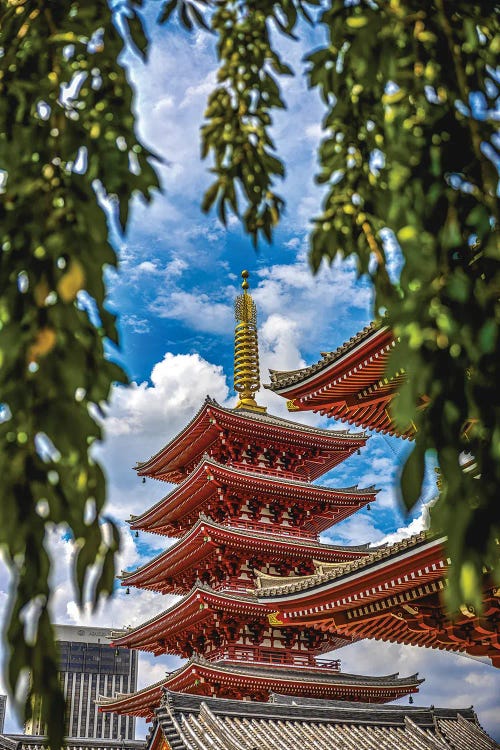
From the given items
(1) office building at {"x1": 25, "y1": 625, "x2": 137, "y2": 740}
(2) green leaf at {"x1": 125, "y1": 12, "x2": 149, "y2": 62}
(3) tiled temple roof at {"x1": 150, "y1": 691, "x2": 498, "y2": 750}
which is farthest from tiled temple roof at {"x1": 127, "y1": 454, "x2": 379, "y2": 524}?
(1) office building at {"x1": 25, "y1": 625, "x2": 137, "y2": 740}

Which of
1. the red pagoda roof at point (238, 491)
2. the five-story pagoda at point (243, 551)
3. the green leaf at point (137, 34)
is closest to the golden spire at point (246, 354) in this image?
the five-story pagoda at point (243, 551)

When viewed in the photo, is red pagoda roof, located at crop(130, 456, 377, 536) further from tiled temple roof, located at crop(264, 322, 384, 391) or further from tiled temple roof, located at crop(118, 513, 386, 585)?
tiled temple roof, located at crop(264, 322, 384, 391)

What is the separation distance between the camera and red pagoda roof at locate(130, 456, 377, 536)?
797 inches

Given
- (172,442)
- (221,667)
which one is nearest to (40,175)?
(221,667)

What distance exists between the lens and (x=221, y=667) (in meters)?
18.1

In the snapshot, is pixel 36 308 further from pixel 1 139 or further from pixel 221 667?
pixel 221 667

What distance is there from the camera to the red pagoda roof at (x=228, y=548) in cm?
1950

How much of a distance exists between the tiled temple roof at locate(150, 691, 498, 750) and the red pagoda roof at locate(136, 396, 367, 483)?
7.78 meters

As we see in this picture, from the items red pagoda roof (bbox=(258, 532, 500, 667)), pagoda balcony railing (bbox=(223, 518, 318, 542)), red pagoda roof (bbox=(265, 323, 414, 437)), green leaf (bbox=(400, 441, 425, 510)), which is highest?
pagoda balcony railing (bbox=(223, 518, 318, 542))

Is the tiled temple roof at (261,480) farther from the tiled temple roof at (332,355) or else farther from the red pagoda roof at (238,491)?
the tiled temple roof at (332,355)

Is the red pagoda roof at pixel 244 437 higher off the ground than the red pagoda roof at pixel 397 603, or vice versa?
the red pagoda roof at pixel 244 437

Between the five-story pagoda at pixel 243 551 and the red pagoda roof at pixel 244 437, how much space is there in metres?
0.04

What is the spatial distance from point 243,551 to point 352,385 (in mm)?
10696

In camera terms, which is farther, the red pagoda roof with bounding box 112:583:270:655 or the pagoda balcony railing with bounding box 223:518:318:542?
the pagoda balcony railing with bounding box 223:518:318:542
